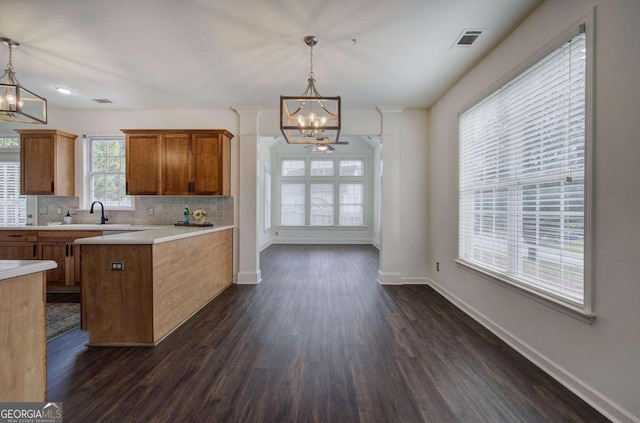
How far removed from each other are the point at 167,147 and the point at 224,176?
0.96 meters

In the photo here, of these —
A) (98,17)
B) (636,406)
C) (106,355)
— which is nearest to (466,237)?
(636,406)

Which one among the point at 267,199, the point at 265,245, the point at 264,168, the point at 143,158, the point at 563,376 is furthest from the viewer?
the point at 267,199

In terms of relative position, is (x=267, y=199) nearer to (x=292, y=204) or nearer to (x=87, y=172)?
(x=292, y=204)

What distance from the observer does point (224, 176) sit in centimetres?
429

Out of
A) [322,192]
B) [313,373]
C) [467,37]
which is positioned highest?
[467,37]

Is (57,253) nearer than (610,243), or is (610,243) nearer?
(610,243)

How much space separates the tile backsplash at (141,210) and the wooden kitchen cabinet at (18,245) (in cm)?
77

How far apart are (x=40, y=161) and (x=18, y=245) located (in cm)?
134

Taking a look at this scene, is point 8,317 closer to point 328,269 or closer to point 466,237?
point 466,237

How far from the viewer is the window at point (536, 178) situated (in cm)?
188

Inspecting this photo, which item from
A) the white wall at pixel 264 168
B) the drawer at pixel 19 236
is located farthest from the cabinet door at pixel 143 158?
the white wall at pixel 264 168

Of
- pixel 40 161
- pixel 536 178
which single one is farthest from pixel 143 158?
pixel 536 178

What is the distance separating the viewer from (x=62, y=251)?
3.86m

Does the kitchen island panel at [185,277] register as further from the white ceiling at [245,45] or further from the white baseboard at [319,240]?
the white baseboard at [319,240]
